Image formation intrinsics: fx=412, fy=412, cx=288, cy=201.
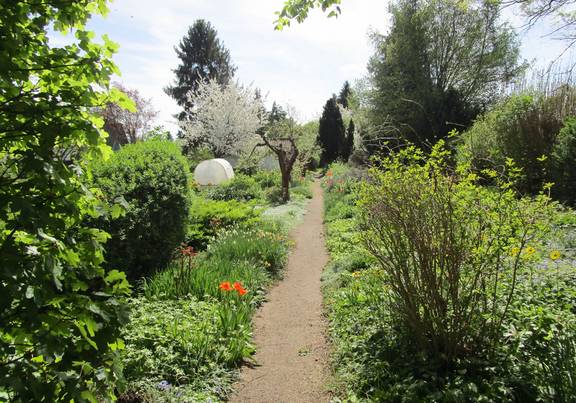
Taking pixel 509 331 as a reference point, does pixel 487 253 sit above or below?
above

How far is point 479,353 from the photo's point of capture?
11.0ft

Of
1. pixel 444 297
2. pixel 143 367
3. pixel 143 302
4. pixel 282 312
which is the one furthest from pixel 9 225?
pixel 282 312

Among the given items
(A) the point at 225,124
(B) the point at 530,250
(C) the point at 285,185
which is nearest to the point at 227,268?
(B) the point at 530,250

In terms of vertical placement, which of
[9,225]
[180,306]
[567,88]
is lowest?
[180,306]

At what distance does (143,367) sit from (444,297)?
2829 millimetres

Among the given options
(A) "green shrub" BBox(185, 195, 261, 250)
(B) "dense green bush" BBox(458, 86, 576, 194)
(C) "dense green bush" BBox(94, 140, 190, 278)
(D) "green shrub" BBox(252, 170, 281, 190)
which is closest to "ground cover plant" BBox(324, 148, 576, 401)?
(C) "dense green bush" BBox(94, 140, 190, 278)

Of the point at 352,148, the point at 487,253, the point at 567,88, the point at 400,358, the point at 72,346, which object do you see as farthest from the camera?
the point at 352,148

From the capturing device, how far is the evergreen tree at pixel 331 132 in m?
32.2

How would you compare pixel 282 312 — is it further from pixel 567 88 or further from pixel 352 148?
pixel 352 148

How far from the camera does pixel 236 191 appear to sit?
15750 millimetres

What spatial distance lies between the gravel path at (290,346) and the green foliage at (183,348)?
9.1 inches

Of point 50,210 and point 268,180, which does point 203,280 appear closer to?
point 50,210

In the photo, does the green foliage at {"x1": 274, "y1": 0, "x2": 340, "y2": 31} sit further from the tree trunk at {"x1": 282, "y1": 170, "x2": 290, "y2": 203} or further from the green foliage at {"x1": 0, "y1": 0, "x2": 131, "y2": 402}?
the tree trunk at {"x1": 282, "y1": 170, "x2": 290, "y2": 203}

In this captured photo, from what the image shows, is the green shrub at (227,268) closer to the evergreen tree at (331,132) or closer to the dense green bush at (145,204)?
the dense green bush at (145,204)
